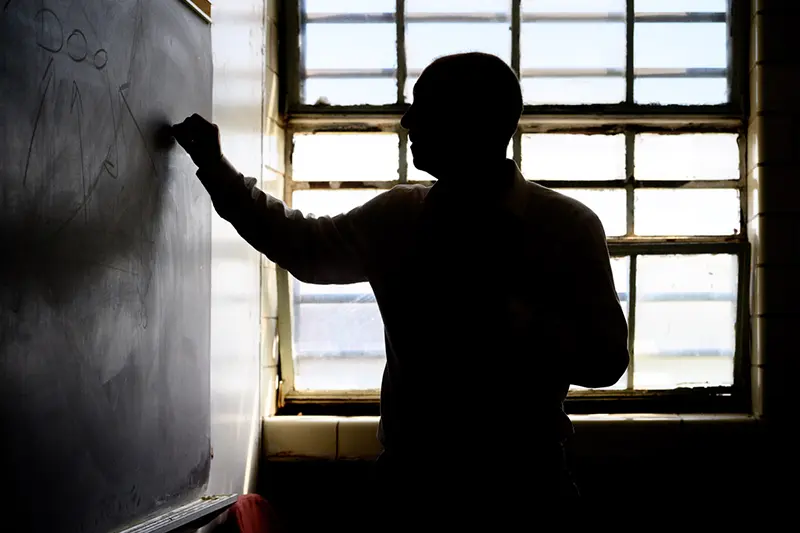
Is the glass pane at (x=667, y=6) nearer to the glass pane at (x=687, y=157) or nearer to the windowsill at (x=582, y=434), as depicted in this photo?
the glass pane at (x=687, y=157)

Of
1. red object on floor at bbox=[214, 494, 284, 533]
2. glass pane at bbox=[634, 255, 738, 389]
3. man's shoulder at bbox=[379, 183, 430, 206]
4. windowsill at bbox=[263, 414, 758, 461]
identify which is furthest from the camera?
glass pane at bbox=[634, 255, 738, 389]

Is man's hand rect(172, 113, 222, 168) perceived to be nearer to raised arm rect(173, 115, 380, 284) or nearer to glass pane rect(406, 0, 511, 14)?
raised arm rect(173, 115, 380, 284)

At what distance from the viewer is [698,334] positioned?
255 centimetres

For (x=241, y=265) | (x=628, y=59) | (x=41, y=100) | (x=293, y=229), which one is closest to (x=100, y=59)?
(x=41, y=100)

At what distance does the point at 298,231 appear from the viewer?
132 centimetres

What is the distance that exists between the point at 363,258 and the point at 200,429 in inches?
21.0

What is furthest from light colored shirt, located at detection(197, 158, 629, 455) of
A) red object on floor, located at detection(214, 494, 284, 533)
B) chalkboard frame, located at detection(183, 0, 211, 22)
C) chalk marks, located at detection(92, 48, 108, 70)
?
red object on floor, located at detection(214, 494, 284, 533)

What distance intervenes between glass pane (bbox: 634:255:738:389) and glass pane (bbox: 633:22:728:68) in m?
0.67

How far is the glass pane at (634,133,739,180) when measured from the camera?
2.56m

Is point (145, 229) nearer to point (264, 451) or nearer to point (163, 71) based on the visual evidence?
point (163, 71)

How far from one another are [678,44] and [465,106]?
5.58ft

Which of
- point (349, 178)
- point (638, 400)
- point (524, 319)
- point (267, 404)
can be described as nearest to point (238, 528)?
point (267, 404)

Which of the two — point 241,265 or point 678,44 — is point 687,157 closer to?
point 678,44

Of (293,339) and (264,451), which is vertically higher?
(293,339)
